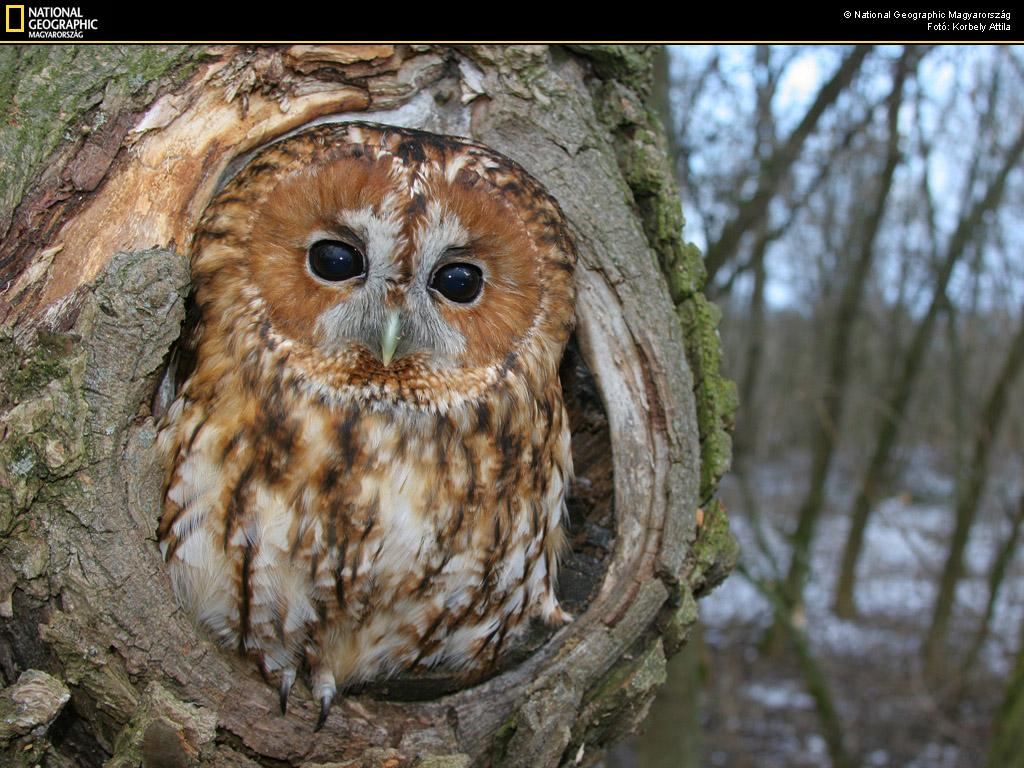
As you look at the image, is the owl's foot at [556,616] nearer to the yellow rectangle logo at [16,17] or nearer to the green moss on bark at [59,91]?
the green moss on bark at [59,91]

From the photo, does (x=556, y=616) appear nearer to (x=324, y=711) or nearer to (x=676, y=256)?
(x=324, y=711)

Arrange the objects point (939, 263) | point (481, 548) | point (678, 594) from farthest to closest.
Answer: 1. point (939, 263)
2. point (678, 594)
3. point (481, 548)

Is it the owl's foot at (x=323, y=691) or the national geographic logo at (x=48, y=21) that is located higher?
the national geographic logo at (x=48, y=21)

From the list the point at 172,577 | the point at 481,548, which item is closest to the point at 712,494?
the point at 481,548

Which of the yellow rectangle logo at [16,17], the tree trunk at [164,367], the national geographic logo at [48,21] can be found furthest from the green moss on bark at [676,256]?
the yellow rectangle logo at [16,17]

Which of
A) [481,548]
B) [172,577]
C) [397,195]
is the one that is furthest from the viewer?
[481,548]

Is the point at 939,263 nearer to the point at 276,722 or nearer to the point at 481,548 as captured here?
the point at 481,548
